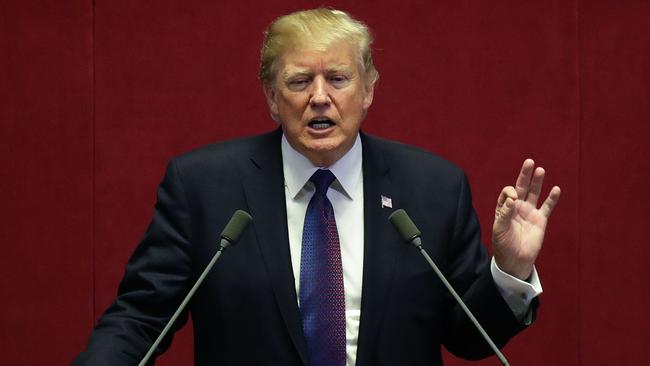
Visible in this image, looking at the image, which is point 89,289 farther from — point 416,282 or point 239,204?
point 416,282

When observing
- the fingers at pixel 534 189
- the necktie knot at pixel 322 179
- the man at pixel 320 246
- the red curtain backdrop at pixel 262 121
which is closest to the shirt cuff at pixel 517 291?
the man at pixel 320 246

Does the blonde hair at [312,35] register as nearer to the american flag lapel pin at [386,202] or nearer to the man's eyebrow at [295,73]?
the man's eyebrow at [295,73]

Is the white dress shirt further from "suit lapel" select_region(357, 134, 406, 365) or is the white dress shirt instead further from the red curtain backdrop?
the red curtain backdrop

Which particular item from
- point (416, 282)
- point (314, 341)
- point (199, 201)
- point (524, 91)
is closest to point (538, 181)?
point (416, 282)

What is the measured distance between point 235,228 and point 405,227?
0.82ft

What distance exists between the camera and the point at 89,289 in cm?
275

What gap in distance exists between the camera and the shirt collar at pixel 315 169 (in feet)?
6.41

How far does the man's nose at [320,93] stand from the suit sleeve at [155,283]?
0.90 feet

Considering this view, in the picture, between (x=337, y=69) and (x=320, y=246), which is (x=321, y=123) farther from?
(x=320, y=246)

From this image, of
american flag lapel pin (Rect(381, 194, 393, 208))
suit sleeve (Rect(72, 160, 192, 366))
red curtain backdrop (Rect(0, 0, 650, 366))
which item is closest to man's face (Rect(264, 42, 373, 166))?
american flag lapel pin (Rect(381, 194, 393, 208))

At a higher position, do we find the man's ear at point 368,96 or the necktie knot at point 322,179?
the man's ear at point 368,96

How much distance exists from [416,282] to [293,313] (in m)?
0.22

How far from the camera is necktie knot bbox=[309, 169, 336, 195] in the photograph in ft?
6.34

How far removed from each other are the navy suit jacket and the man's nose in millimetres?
150
